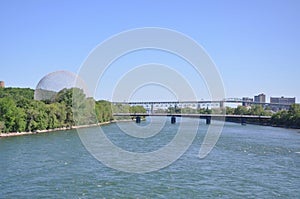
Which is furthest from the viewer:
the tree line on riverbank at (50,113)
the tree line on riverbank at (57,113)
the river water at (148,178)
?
the tree line on riverbank at (57,113)

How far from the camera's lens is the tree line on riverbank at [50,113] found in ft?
90.9

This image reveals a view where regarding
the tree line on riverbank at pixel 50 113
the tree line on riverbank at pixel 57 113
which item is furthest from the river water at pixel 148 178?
the tree line on riverbank at pixel 57 113

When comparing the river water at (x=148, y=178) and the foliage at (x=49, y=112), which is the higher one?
the foliage at (x=49, y=112)

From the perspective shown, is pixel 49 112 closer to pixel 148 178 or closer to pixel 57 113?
pixel 57 113

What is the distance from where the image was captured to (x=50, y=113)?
32.7m

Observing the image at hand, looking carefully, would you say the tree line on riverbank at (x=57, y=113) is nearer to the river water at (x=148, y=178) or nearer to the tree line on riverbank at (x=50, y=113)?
the tree line on riverbank at (x=50, y=113)

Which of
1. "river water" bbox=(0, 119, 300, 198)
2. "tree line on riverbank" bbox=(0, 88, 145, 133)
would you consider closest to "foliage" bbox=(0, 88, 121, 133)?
"tree line on riverbank" bbox=(0, 88, 145, 133)

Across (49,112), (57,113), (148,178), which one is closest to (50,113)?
(49,112)

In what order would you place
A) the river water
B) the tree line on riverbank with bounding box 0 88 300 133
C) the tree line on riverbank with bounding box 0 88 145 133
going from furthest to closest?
the tree line on riverbank with bounding box 0 88 300 133 → the tree line on riverbank with bounding box 0 88 145 133 → the river water

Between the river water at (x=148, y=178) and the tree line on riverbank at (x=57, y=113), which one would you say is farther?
the tree line on riverbank at (x=57, y=113)

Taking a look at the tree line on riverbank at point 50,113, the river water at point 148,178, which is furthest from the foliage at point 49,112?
the river water at point 148,178

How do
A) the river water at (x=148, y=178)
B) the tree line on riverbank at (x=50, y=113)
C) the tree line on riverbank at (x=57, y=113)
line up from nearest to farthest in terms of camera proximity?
the river water at (x=148, y=178), the tree line on riverbank at (x=50, y=113), the tree line on riverbank at (x=57, y=113)

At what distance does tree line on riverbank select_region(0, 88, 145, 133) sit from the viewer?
27.7 meters

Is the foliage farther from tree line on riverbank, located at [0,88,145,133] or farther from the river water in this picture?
the river water
